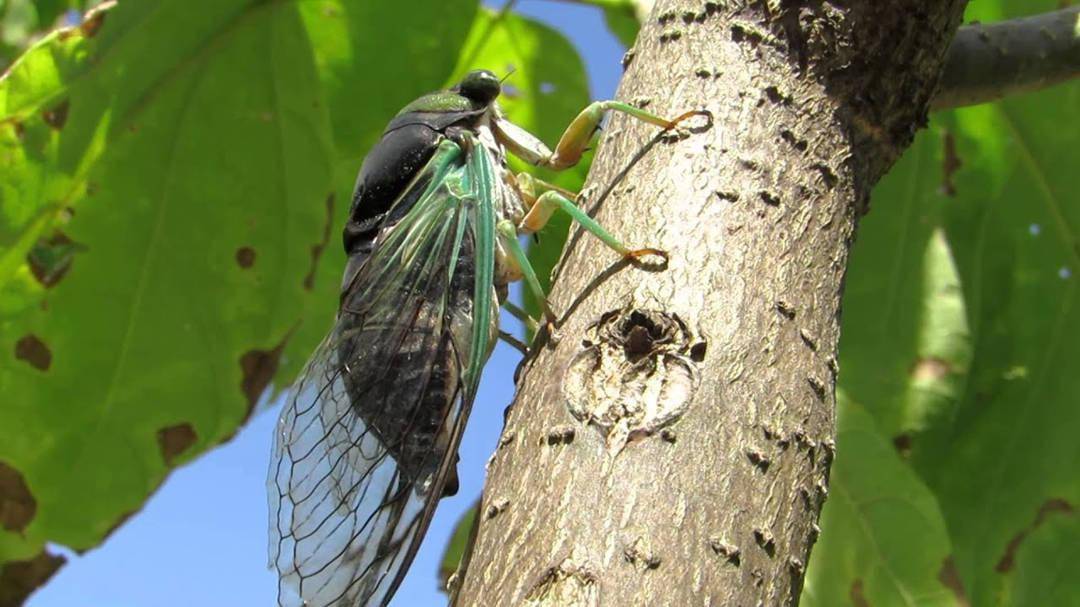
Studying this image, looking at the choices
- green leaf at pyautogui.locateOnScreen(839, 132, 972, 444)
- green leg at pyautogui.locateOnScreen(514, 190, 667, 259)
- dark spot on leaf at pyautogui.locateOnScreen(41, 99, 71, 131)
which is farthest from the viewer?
green leaf at pyautogui.locateOnScreen(839, 132, 972, 444)

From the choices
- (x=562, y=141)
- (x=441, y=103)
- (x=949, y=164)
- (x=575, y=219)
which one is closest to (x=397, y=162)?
(x=441, y=103)

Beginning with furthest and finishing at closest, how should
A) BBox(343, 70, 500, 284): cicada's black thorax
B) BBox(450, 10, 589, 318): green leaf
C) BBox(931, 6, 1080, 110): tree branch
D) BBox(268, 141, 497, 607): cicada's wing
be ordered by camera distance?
BBox(450, 10, 589, 318): green leaf → BBox(343, 70, 500, 284): cicada's black thorax → BBox(931, 6, 1080, 110): tree branch → BBox(268, 141, 497, 607): cicada's wing

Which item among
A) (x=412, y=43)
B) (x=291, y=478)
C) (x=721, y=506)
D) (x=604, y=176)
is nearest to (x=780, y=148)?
(x=604, y=176)

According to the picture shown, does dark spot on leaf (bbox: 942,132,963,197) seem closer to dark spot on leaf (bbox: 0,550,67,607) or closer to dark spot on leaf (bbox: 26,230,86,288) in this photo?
dark spot on leaf (bbox: 26,230,86,288)

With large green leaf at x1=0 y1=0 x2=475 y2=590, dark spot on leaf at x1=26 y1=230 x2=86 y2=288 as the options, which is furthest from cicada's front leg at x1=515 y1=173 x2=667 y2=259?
dark spot on leaf at x1=26 y1=230 x2=86 y2=288

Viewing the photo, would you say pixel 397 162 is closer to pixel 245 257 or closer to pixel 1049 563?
pixel 245 257

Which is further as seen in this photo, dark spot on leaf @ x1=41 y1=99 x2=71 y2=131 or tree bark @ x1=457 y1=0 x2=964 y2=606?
dark spot on leaf @ x1=41 y1=99 x2=71 y2=131

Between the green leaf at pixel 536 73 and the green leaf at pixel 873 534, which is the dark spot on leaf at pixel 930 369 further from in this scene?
the green leaf at pixel 536 73
